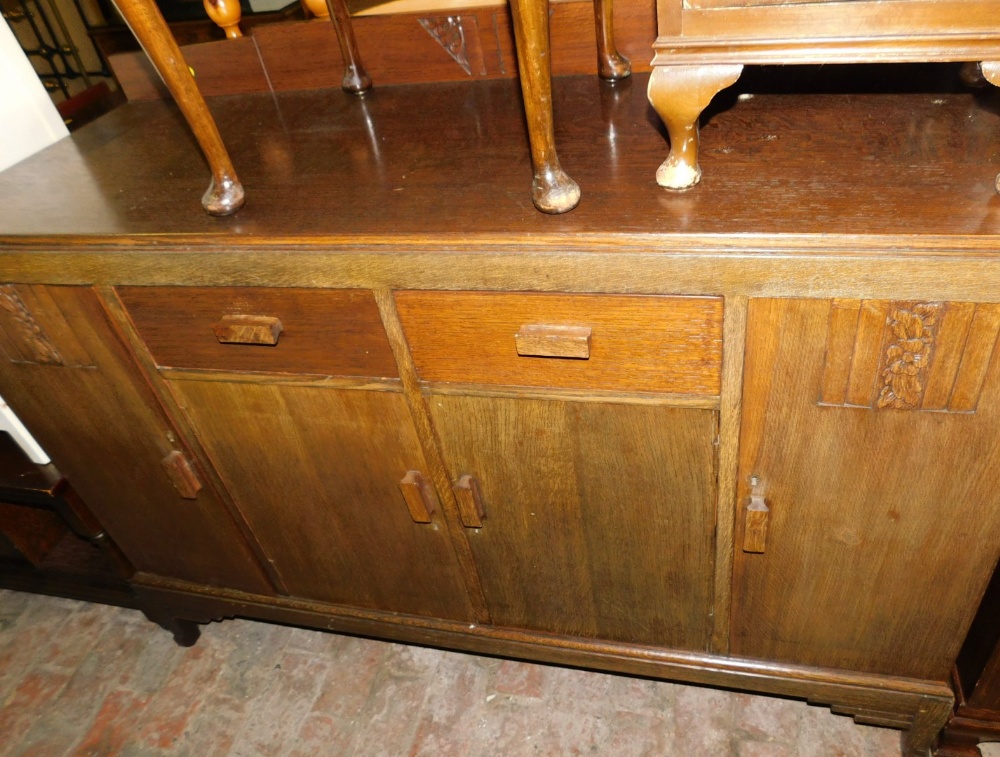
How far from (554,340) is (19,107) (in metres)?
1.28

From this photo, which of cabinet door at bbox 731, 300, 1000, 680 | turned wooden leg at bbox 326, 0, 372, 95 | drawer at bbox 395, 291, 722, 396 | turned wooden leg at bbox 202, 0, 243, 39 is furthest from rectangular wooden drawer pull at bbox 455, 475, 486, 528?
turned wooden leg at bbox 202, 0, 243, 39

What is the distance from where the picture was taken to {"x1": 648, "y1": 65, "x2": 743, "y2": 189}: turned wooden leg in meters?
0.94

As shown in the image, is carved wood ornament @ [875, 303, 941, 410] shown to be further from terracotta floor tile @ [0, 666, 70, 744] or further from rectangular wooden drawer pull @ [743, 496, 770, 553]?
terracotta floor tile @ [0, 666, 70, 744]

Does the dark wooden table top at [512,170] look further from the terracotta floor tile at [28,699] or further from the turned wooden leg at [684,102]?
the terracotta floor tile at [28,699]

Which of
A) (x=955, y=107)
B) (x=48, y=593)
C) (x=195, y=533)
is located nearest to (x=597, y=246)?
(x=955, y=107)

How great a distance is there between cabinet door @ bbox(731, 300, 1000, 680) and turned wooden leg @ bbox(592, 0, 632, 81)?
2.07ft

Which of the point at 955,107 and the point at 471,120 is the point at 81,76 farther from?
the point at 955,107

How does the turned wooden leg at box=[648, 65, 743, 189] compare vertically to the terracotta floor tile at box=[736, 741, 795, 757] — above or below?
above

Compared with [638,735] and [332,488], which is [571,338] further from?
[638,735]

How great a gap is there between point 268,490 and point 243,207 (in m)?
0.60

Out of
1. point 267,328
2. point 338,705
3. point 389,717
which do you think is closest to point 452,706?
point 389,717

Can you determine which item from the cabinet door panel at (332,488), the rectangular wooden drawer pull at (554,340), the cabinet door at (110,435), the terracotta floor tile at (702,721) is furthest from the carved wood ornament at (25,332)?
the terracotta floor tile at (702,721)

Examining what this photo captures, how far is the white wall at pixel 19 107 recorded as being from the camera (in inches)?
60.2

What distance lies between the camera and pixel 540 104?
37.5 inches
